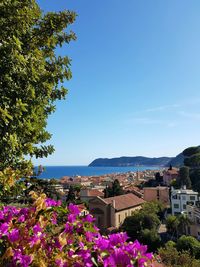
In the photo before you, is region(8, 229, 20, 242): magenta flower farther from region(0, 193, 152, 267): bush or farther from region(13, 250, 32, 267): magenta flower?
region(13, 250, 32, 267): magenta flower

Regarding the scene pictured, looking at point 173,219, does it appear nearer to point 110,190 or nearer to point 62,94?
point 110,190

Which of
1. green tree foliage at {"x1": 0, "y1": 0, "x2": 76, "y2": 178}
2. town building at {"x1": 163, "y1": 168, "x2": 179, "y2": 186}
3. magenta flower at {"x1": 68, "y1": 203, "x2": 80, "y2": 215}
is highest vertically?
green tree foliage at {"x1": 0, "y1": 0, "x2": 76, "y2": 178}

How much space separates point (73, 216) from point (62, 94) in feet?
13.5

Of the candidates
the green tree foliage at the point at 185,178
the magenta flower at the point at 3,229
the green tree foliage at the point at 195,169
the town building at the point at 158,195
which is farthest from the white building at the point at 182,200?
the magenta flower at the point at 3,229

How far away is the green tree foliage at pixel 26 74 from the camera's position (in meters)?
4.74

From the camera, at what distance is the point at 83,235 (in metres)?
3.17

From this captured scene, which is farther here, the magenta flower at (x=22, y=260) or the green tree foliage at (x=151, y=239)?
the green tree foliage at (x=151, y=239)

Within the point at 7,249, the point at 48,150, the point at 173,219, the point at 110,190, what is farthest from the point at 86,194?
the point at 7,249

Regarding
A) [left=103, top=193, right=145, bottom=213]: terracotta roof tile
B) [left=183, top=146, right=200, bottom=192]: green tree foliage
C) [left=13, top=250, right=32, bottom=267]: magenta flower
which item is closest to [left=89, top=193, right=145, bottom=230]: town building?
[left=103, top=193, right=145, bottom=213]: terracotta roof tile

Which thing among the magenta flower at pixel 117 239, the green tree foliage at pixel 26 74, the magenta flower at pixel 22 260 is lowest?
the magenta flower at pixel 22 260

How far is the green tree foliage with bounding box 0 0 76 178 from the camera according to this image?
4.74 meters

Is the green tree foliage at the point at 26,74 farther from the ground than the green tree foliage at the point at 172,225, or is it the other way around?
the green tree foliage at the point at 26,74

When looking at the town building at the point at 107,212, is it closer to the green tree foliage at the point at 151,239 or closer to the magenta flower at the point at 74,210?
the green tree foliage at the point at 151,239

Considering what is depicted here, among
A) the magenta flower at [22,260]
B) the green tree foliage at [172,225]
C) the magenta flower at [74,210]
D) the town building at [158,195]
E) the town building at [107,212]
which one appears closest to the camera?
the magenta flower at [22,260]
